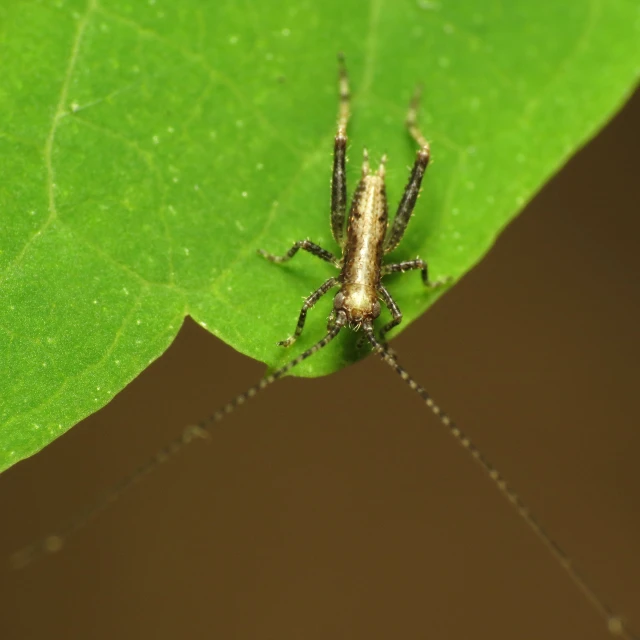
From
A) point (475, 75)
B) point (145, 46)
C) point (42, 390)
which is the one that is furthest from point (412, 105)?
point (42, 390)

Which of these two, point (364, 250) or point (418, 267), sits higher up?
point (364, 250)

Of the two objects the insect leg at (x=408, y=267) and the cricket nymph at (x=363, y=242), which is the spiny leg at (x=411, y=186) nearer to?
the cricket nymph at (x=363, y=242)

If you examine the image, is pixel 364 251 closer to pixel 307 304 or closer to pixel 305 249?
pixel 305 249

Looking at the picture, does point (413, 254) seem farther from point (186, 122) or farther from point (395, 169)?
point (186, 122)

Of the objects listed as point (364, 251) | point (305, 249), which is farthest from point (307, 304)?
point (364, 251)

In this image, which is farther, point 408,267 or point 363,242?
point 363,242

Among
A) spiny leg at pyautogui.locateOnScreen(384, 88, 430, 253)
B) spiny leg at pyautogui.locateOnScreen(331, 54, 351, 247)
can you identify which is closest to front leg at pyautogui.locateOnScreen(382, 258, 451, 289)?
spiny leg at pyautogui.locateOnScreen(384, 88, 430, 253)
